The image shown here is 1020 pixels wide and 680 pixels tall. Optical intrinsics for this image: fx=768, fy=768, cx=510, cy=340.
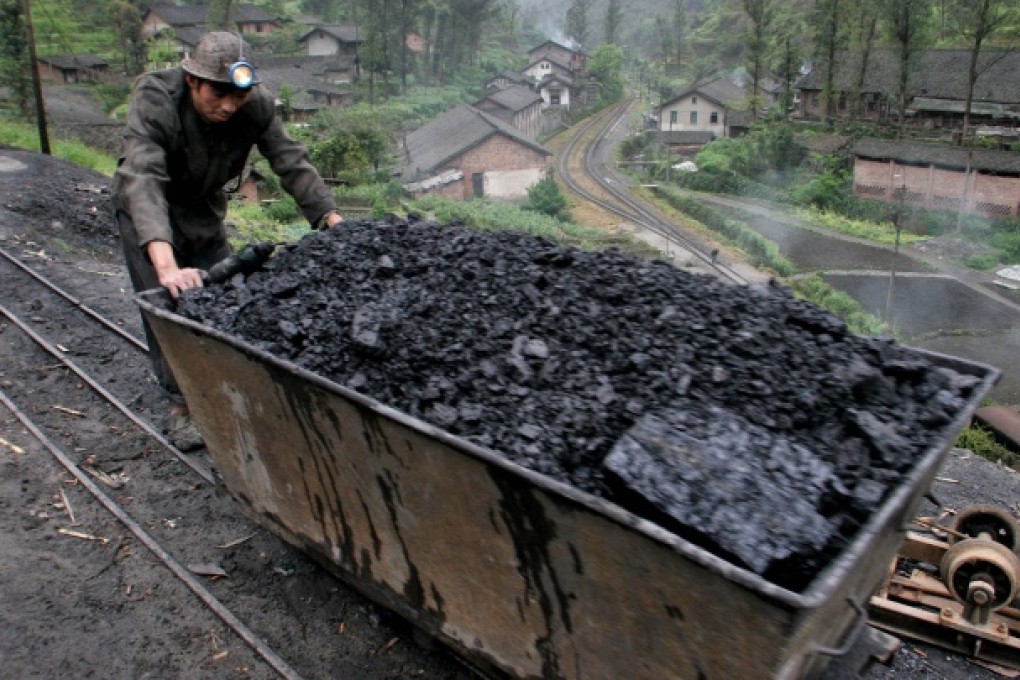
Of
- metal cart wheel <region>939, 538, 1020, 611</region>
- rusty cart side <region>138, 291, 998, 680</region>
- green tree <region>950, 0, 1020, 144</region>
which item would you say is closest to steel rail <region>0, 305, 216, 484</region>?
rusty cart side <region>138, 291, 998, 680</region>

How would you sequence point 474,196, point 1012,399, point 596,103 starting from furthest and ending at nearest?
1. point 596,103
2. point 474,196
3. point 1012,399

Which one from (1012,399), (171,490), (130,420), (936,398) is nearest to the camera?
(936,398)

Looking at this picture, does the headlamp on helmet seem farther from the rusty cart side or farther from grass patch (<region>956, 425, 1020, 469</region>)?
grass patch (<region>956, 425, 1020, 469</region>)

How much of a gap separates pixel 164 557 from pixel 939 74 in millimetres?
39175

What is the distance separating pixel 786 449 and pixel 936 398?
69cm

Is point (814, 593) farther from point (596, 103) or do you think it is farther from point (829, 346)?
point (596, 103)

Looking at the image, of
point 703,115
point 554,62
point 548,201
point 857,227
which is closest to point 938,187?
point 857,227

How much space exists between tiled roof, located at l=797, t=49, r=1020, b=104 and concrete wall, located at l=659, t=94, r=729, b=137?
23.2 ft

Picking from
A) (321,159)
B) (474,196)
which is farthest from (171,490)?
(474,196)

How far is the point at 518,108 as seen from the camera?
42.9 m

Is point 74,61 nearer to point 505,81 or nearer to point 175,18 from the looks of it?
point 175,18

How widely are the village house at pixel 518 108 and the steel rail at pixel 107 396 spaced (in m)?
38.1

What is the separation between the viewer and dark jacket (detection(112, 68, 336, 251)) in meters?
3.77

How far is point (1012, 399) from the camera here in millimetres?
16109
